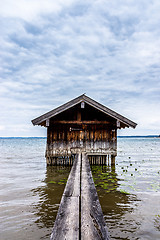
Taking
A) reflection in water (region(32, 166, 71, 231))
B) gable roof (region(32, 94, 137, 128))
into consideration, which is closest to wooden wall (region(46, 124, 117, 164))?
gable roof (region(32, 94, 137, 128))

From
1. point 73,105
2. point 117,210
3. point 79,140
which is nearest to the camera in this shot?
point 117,210

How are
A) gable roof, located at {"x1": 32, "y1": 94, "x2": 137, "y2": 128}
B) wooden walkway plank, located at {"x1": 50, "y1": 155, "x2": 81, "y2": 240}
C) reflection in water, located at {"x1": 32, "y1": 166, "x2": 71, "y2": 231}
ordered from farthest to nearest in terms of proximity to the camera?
gable roof, located at {"x1": 32, "y1": 94, "x2": 137, "y2": 128} < reflection in water, located at {"x1": 32, "y1": 166, "x2": 71, "y2": 231} < wooden walkway plank, located at {"x1": 50, "y1": 155, "x2": 81, "y2": 240}

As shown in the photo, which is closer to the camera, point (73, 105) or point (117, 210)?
point (117, 210)

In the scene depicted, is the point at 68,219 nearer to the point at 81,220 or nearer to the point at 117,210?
the point at 81,220

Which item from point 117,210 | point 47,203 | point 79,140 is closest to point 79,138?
point 79,140

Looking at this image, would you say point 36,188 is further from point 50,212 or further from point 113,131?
point 113,131

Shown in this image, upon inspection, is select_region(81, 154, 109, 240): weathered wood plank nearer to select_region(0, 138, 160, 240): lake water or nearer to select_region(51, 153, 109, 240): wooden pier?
select_region(51, 153, 109, 240): wooden pier

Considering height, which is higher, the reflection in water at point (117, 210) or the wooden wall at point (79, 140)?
the wooden wall at point (79, 140)

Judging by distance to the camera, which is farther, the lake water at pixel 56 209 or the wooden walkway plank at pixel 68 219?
the lake water at pixel 56 209

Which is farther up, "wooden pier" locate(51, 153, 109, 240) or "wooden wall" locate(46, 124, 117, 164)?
"wooden wall" locate(46, 124, 117, 164)

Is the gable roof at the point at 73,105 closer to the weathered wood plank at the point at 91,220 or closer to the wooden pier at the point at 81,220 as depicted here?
the wooden pier at the point at 81,220

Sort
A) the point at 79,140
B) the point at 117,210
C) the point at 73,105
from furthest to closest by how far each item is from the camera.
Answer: the point at 79,140 → the point at 73,105 → the point at 117,210

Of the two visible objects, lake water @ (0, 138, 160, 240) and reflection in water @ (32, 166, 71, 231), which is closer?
lake water @ (0, 138, 160, 240)

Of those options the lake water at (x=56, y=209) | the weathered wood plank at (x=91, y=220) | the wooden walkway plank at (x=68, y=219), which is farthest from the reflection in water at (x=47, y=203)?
the weathered wood plank at (x=91, y=220)
